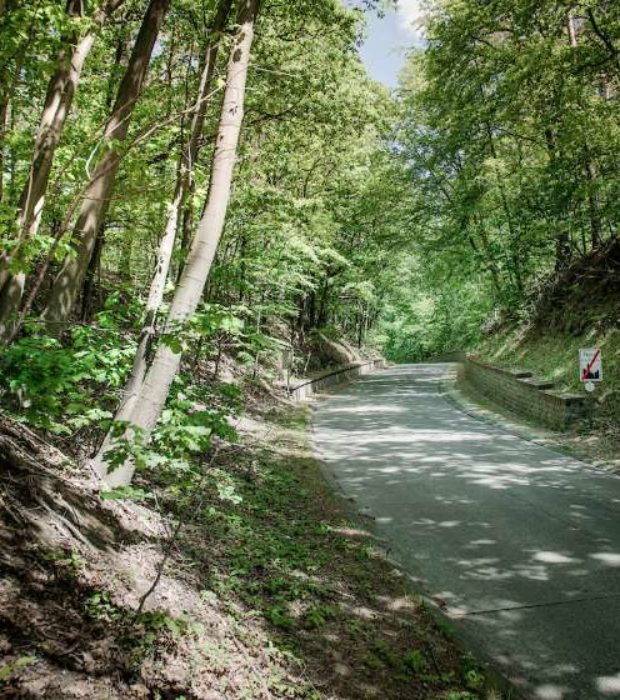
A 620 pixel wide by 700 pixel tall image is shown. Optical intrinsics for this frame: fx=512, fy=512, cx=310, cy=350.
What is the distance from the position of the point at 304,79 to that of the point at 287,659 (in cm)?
1034

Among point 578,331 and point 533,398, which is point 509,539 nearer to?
point 533,398

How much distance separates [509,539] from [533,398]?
28.3 feet

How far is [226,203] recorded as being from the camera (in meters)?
5.48

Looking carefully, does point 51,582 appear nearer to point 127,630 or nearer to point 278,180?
point 127,630

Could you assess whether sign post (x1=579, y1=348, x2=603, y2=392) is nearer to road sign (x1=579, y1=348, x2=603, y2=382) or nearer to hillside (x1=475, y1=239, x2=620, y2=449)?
road sign (x1=579, y1=348, x2=603, y2=382)

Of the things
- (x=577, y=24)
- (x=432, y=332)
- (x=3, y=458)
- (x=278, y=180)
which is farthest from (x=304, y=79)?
(x=432, y=332)

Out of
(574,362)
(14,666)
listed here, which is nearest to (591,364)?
(574,362)

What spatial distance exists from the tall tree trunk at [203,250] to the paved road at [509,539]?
3.10 metres

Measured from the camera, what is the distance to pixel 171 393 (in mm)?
5676

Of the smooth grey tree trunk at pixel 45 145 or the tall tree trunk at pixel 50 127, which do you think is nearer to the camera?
the tall tree trunk at pixel 50 127

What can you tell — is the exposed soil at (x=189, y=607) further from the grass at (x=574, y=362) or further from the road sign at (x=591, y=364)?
the road sign at (x=591, y=364)

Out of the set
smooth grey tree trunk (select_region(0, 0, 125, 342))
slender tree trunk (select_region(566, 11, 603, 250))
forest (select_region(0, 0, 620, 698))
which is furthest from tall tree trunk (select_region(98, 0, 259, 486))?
slender tree trunk (select_region(566, 11, 603, 250))

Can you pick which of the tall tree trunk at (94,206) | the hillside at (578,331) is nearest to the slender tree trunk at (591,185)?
the hillside at (578,331)

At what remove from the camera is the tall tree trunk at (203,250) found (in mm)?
5086
